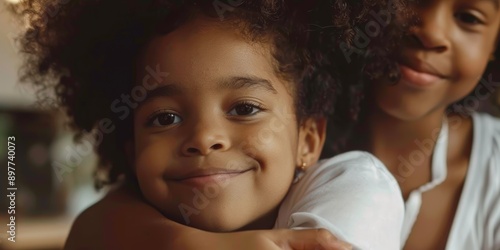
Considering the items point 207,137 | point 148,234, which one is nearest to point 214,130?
point 207,137

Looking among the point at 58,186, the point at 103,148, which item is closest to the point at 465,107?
the point at 103,148

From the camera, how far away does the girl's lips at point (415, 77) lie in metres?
0.69

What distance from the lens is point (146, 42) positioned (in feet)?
2.03

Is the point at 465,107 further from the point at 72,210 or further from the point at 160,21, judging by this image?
the point at 72,210

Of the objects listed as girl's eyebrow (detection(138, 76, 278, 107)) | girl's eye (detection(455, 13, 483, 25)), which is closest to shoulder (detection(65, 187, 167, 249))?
girl's eyebrow (detection(138, 76, 278, 107))

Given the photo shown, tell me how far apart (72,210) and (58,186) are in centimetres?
10

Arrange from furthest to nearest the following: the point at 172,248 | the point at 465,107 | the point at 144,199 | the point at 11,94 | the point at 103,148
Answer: the point at 11,94 → the point at 465,107 → the point at 103,148 → the point at 144,199 → the point at 172,248

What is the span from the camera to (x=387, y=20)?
0.63m

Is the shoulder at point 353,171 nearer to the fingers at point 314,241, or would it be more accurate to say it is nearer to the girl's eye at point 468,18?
the fingers at point 314,241

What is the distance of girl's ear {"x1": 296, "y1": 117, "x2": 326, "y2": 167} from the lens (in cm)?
68

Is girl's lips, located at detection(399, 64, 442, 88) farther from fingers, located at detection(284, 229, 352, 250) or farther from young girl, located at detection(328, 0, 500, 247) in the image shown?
fingers, located at detection(284, 229, 352, 250)

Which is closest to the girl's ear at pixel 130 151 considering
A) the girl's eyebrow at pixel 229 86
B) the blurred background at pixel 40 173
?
the girl's eyebrow at pixel 229 86

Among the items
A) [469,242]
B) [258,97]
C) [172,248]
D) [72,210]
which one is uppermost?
[258,97]

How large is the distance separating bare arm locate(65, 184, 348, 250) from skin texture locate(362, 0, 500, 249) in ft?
0.92
